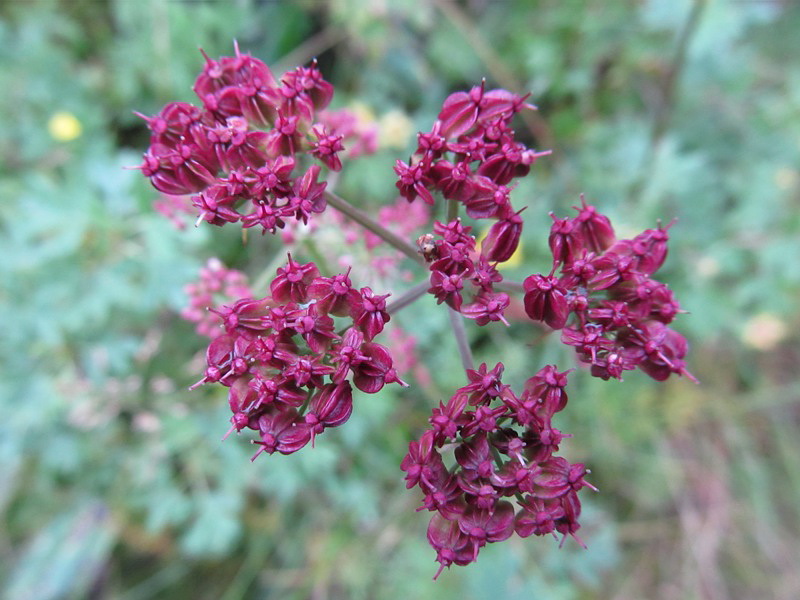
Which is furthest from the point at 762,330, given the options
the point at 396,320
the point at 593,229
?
the point at 593,229

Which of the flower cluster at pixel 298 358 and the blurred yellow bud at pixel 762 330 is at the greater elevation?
the blurred yellow bud at pixel 762 330

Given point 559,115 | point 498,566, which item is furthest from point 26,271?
point 559,115

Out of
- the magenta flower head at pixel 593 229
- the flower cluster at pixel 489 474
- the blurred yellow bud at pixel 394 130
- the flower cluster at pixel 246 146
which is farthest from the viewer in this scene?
the blurred yellow bud at pixel 394 130

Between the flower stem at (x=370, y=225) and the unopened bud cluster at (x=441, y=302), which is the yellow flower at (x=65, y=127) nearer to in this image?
the unopened bud cluster at (x=441, y=302)

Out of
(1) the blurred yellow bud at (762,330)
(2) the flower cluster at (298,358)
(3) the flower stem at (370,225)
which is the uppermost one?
(1) the blurred yellow bud at (762,330)

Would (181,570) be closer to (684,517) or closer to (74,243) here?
(74,243)

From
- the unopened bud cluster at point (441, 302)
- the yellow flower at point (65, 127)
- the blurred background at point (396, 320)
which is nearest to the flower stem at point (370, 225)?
the unopened bud cluster at point (441, 302)

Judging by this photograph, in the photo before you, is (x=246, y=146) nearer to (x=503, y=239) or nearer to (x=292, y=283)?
(x=292, y=283)
